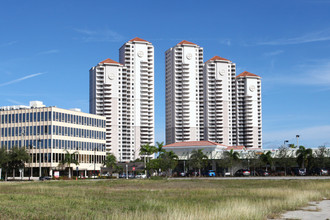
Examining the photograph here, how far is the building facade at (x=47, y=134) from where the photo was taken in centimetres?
12000

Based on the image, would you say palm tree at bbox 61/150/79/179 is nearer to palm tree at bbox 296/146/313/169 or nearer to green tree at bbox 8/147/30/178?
green tree at bbox 8/147/30/178

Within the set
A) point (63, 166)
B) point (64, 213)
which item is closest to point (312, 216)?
point (64, 213)

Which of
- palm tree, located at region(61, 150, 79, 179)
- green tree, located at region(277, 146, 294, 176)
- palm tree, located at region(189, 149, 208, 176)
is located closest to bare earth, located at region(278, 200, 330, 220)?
green tree, located at region(277, 146, 294, 176)

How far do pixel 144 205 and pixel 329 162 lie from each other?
307 ft

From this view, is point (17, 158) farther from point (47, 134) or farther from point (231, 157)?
point (231, 157)

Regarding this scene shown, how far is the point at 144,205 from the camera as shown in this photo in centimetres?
2673

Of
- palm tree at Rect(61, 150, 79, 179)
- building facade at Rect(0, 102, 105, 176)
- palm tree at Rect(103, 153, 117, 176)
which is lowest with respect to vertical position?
palm tree at Rect(103, 153, 117, 176)

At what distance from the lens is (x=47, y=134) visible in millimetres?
120000

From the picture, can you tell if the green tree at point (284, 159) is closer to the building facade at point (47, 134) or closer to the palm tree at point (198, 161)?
the palm tree at point (198, 161)

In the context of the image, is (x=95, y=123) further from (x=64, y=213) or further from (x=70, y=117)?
(x=64, y=213)

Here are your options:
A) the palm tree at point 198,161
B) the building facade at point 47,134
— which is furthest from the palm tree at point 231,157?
the building facade at point 47,134

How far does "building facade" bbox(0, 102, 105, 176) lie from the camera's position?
394 feet

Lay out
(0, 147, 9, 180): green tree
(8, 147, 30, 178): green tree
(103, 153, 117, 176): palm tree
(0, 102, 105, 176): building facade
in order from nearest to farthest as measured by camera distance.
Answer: (0, 147, 9, 180): green tree, (8, 147, 30, 178): green tree, (0, 102, 105, 176): building facade, (103, 153, 117, 176): palm tree

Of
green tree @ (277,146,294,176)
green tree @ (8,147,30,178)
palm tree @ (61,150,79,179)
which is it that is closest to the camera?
green tree @ (8,147,30,178)
